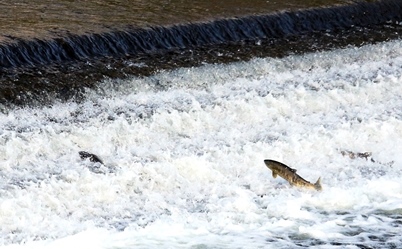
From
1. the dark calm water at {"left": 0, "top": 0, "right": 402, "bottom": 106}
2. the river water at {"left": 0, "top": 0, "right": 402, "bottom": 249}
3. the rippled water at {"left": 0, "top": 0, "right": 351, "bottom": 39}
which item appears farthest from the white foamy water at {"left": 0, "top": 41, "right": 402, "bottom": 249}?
the rippled water at {"left": 0, "top": 0, "right": 351, "bottom": 39}

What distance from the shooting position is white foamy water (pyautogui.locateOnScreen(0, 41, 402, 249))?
8.02 metres

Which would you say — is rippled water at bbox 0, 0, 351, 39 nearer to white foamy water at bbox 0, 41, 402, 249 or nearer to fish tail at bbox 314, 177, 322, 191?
white foamy water at bbox 0, 41, 402, 249

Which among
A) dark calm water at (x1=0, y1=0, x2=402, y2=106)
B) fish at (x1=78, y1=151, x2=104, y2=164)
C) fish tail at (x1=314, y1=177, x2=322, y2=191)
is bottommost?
fish at (x1=78, y1=151, x2=104, y2=164)

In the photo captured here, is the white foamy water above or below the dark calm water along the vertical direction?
below

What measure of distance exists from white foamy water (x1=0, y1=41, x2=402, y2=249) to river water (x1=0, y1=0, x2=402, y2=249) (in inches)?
0.6

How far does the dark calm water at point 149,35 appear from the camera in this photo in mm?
10711

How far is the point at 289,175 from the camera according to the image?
29.5 feet

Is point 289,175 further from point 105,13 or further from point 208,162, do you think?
point 105,13

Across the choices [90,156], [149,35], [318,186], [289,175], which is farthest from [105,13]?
[318,186]

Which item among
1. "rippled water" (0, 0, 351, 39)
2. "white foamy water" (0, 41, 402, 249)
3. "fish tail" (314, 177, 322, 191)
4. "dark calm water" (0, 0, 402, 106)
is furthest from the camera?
"rippled water" (0, 0, 351, 39)

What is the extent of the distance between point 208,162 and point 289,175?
0.81 meters

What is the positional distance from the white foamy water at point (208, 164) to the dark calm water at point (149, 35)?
1.28ft

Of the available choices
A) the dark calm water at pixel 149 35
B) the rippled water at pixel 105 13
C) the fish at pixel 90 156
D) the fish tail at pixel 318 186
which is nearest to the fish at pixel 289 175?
the fish tail at pixel 318 186

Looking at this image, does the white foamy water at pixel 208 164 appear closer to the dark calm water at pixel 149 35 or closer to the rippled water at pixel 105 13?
the dark calm water at pixel 149 35
